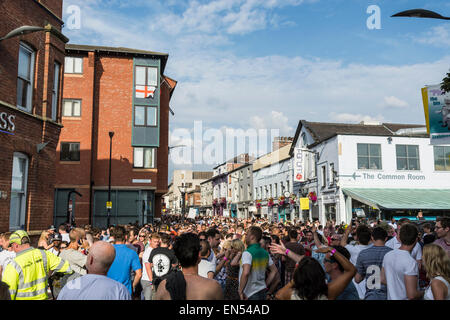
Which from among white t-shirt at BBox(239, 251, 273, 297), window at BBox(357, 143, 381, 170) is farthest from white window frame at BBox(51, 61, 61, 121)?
window at BBox(357, 143, 381, 170)

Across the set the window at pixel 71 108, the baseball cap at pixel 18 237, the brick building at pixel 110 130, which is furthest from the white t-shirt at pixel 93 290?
the window at pixel 71 108

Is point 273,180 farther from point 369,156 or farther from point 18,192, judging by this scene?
point 18,192

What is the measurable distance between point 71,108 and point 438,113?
23843 mm

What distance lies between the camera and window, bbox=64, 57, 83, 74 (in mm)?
29031

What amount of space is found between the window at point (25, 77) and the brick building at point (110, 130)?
51.6 ft

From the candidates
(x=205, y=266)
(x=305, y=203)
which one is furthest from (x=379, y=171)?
(x=205, y=266)

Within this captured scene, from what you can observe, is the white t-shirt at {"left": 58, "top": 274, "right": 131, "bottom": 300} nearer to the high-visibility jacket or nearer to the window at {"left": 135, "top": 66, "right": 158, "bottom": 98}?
the high-visibility jacket

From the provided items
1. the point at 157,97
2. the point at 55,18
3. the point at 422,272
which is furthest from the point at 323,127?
the point at 422,272

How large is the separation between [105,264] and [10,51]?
35.9 feet

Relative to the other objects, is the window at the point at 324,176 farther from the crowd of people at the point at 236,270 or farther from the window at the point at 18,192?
the crowd of people at the point at 236,270

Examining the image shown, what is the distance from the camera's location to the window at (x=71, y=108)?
28.8 meters

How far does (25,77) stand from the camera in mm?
13172

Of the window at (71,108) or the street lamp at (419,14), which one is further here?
the window at (71,108)

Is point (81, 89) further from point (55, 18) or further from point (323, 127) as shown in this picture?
point (323, 127)
